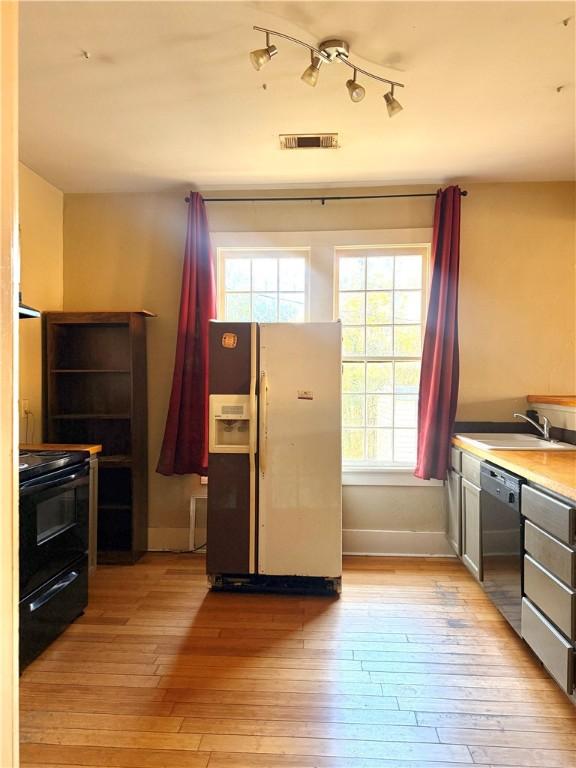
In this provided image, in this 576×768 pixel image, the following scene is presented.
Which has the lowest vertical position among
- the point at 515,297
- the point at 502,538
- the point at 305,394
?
the point at 502,538

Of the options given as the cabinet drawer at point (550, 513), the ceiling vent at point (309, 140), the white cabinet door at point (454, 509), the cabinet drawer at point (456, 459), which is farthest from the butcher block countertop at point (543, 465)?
the ceiling vent at point (309, 140)

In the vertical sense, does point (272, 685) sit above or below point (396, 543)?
below

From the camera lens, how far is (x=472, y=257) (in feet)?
11.4

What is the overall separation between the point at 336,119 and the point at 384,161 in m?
0.66

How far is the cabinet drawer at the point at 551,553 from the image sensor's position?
1775mm

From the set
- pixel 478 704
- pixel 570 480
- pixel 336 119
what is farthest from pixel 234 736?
pixel 336 119

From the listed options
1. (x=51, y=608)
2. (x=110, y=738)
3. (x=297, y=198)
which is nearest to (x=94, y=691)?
(x=110, y=738)

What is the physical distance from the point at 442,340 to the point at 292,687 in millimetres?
2420

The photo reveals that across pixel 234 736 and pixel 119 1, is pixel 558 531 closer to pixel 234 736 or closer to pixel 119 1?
pixel 234 736

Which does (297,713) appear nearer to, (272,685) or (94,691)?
(272,685)

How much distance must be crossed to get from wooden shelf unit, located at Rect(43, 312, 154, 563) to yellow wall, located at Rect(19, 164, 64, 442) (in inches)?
2.9

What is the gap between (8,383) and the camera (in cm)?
66

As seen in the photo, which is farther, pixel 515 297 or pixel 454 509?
pixel 515 297

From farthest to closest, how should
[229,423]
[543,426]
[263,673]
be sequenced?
[543,426] < [229,423] < [263,673]
